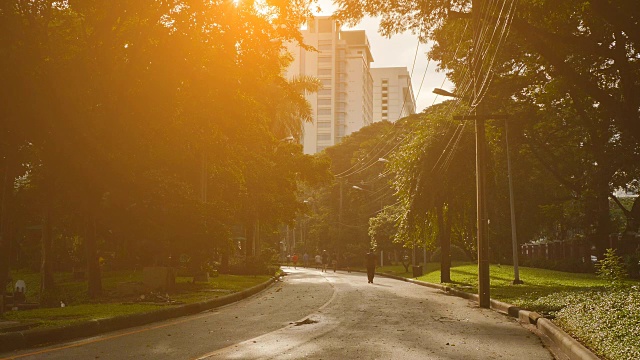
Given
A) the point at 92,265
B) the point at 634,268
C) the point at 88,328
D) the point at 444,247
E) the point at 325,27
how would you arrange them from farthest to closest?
the point at 325,27 → the point at 444,247 → the point at 634,268 → the point at 92,265 → the point at 88,328

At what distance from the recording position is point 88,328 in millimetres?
11992

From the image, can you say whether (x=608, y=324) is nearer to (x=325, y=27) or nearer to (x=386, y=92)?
(x=325, y=27)

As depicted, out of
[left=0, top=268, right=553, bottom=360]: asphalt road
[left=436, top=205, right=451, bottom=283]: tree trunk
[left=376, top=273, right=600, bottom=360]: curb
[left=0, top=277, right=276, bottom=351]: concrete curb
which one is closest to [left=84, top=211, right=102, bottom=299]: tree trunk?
[left=0, top=277, right=276, bottom=351]: concrete curb

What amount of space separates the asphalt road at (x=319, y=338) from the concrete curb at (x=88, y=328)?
0.39 metres

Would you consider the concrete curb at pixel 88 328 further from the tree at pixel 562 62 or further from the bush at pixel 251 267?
the bush at pixel 251 267

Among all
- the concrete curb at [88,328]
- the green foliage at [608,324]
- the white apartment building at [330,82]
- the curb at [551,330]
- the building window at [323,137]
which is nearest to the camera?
the green foliage at [608,324]

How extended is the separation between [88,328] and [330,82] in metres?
144

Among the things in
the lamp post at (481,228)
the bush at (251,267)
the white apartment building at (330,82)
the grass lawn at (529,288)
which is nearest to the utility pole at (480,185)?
the lamp post at (481,228)

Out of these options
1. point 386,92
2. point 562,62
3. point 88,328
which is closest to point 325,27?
point 386,92

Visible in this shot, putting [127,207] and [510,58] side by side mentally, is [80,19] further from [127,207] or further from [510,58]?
[510,58]

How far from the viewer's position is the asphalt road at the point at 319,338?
9172 millimetres

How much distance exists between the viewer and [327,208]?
77562 millimetres

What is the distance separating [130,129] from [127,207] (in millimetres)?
5034

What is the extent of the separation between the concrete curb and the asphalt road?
394 mm
